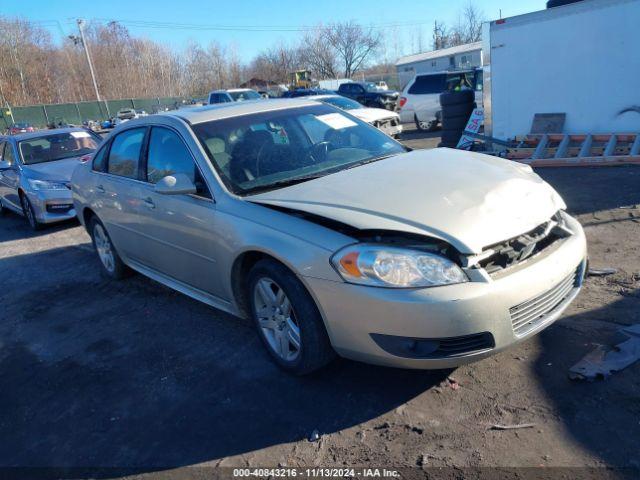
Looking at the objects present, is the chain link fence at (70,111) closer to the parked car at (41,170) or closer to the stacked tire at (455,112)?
the parked car at (41,170)

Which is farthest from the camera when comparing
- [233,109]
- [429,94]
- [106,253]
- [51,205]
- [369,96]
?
[369,96]

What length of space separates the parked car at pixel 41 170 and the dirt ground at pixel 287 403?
4203 mm

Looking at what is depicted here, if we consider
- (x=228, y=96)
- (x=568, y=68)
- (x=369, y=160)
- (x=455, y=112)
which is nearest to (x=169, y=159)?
(x=369, y=160)

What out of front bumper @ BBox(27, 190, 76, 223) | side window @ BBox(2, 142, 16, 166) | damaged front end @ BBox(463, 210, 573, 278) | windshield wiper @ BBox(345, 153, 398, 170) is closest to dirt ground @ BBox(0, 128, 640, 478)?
damaged front end @ BBox(463, 210, 573, 278)

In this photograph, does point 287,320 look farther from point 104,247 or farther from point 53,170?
point 53,170

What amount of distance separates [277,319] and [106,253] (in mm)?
3140

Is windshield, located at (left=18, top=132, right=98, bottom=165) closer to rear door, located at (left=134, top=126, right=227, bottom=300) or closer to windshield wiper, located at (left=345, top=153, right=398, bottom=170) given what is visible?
rear door, located at (left=134, top=126, right=227, bottom=300)

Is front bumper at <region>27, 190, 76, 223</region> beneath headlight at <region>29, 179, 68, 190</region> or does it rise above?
beneath

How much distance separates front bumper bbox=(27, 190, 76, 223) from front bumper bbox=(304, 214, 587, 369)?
6.91 meters

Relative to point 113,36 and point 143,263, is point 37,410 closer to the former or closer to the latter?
point 143,263

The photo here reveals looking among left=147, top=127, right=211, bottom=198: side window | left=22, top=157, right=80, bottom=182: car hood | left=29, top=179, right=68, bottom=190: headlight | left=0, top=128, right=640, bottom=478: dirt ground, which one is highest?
left=147, top=127, right=211, bottom=198: side window

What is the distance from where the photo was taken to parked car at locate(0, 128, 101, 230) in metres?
8.30

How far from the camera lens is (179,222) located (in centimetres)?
383

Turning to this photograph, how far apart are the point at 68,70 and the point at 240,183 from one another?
Result: 77.7 metres
